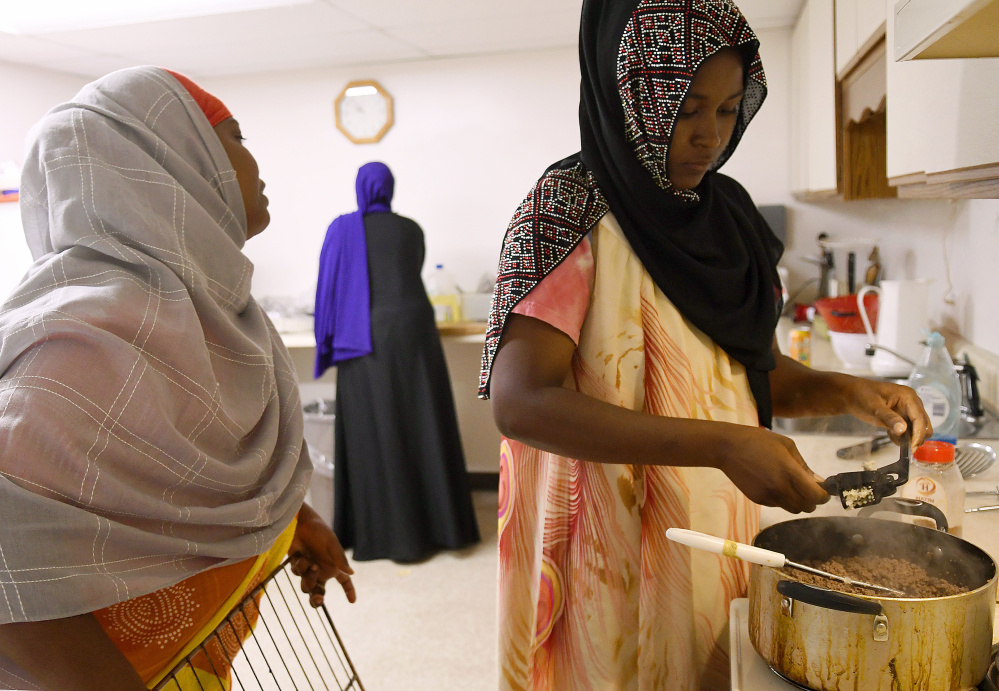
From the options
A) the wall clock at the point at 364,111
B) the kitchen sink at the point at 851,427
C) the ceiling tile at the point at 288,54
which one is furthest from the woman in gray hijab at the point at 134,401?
the wall clock at the point at 364,111

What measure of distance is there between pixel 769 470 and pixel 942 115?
0.66m

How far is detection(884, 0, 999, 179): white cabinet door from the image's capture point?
0.92 meters

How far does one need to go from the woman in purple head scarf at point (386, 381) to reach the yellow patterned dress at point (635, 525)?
2.03 m

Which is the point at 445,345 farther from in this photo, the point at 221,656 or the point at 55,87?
the point at 221,656

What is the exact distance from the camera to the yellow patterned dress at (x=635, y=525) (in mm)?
989

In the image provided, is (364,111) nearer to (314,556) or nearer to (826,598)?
(314,556)

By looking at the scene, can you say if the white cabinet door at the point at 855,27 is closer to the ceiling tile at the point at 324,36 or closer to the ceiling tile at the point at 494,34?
the ceiling tile at the point at 324,36

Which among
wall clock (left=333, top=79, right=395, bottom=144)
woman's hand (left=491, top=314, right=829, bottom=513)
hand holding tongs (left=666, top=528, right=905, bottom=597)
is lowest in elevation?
hand holding tongs (left=666, top=528, right=905, bottom=597)

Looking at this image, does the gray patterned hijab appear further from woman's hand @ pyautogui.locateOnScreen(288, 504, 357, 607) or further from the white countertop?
the white countertop

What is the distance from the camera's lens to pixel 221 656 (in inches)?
43.6

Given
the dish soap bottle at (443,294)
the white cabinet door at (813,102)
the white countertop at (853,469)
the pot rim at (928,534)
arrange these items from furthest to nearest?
the dish soap bottle at (443,294), the white cabinet door at (813,102), the white countertop at (853,469), the pot rim at (928,534)

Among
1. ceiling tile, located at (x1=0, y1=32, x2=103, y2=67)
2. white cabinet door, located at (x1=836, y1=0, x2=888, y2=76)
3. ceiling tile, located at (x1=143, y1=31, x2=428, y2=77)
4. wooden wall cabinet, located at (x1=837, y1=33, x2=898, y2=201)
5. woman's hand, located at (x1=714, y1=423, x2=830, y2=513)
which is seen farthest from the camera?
ceiling tile, located at (x1=143, y1=31, x2=428, y2=77)

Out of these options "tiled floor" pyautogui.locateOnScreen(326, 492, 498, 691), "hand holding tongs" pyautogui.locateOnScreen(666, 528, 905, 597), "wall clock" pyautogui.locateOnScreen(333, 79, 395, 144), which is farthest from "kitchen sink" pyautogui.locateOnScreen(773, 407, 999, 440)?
"wall clock" pyautogui.locateOnScreen(333, 79, 395, 144)

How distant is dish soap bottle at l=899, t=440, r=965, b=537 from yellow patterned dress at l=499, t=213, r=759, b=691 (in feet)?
0.81
